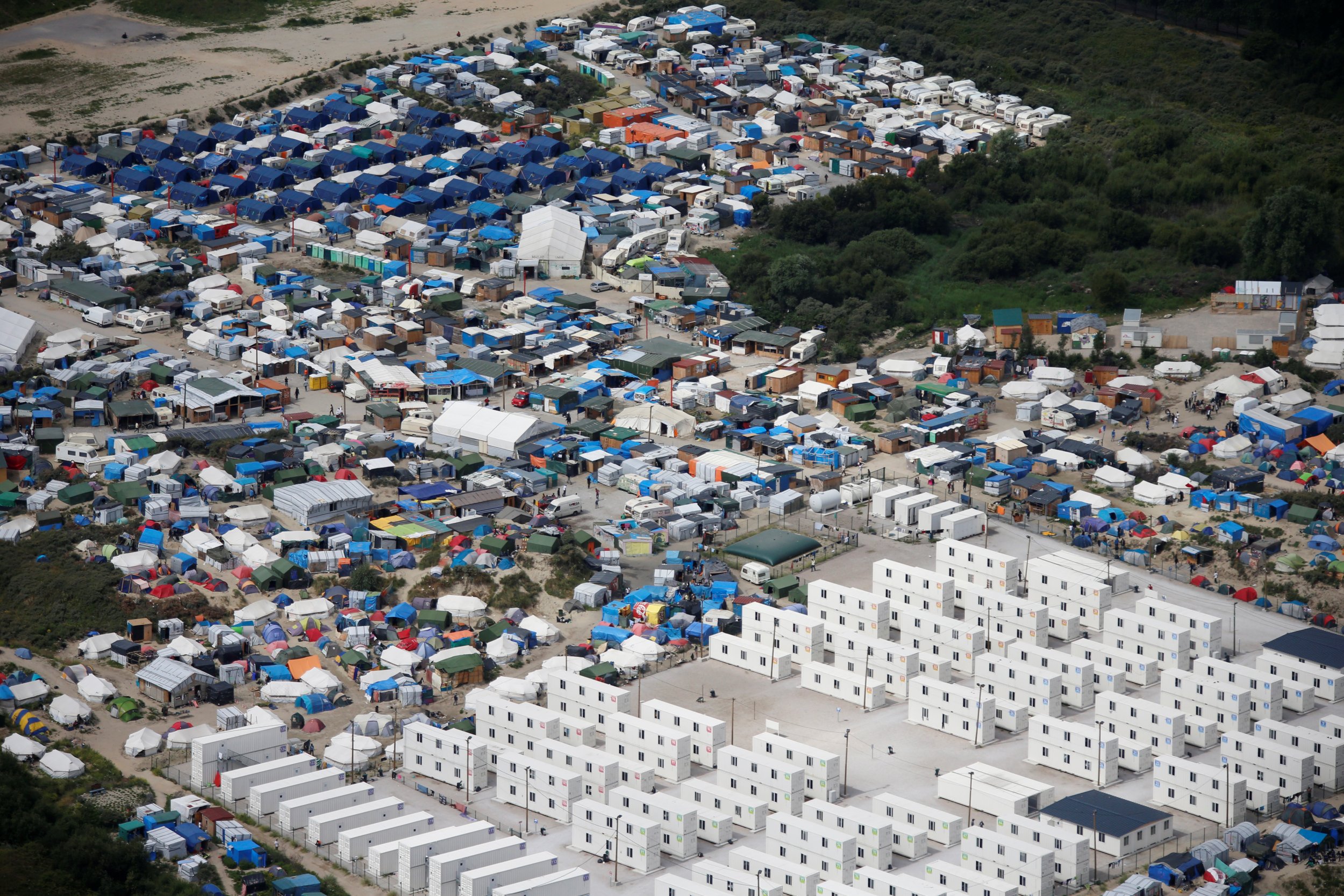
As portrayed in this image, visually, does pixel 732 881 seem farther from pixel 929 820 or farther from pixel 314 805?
pixel 314 805

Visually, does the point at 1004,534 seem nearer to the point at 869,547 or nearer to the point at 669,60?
the point at 869,547

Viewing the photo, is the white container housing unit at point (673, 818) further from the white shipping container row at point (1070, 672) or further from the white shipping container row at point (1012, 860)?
the white shipping container row at point (1070, 672)

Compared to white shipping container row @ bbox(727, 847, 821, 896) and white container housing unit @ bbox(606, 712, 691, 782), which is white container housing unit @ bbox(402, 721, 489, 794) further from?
white shipping container row @ bbox(727, 847, 821, 896)

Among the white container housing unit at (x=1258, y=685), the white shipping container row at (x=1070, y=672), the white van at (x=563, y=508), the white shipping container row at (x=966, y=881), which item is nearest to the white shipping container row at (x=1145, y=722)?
the white shipping container row at (x=1070, y=672)

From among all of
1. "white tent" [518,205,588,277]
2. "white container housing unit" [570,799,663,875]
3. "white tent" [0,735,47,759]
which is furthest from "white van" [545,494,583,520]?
"white tent" [518,205,588,277]

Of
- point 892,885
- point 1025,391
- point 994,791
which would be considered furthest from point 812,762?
point 1025,391

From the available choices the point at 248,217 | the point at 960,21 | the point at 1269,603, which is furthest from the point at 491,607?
the point at 960,21
